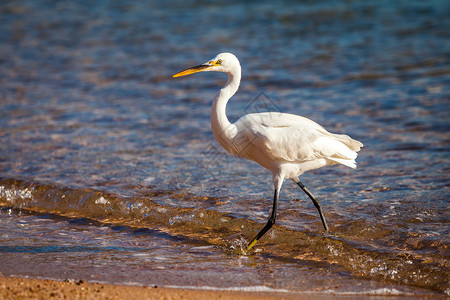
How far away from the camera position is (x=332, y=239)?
183 inches

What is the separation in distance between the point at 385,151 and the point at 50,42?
10.9 metres

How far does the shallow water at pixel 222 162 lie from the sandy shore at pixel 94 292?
0.17m

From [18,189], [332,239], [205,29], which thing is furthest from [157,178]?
[205,29]

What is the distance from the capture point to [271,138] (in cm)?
464

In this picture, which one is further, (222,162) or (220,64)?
(222,162)

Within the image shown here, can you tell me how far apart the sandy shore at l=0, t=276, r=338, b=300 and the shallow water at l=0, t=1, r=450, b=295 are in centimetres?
17

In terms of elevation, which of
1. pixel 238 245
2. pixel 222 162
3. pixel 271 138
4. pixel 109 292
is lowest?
pixel 238 245

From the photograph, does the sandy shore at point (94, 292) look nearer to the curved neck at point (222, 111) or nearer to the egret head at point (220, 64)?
the curved neck at point (222, 111)

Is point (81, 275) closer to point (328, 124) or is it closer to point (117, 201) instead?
point (117, 201)

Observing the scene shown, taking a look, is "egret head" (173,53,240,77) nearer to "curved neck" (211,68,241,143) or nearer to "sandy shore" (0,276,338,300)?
"curved neck" (211,68,241,143)

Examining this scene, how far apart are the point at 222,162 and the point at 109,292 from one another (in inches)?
136

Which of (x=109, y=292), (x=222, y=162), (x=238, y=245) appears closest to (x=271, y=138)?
(x=238, y=245)

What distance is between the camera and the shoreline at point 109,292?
11.1ft

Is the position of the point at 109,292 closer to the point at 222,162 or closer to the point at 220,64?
the point at 220,64
